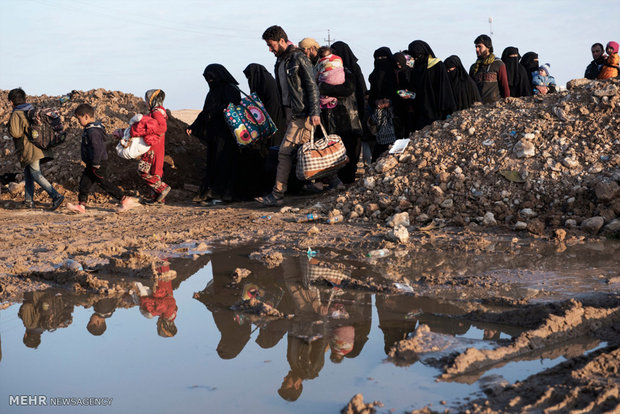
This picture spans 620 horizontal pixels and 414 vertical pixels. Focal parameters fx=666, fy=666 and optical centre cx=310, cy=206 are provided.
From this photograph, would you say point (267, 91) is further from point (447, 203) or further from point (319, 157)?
point (447, 203)

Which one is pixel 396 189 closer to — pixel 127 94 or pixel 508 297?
pixel 508 297

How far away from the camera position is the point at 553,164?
6629 mm

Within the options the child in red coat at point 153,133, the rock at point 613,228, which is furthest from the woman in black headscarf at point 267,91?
the rock at point 613,228

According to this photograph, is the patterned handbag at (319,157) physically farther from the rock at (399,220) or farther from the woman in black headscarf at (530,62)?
the woman in black headscarf at (530,62)

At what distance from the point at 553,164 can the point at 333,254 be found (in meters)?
2.59

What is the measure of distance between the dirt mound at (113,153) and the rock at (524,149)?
15.7 ft

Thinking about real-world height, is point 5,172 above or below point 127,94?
below

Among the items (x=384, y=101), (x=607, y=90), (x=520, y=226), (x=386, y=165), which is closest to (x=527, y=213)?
(x=520, y=226)

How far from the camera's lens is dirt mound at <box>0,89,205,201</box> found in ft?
32.6

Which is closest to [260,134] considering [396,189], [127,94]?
[396,189]

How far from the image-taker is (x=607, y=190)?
602cm

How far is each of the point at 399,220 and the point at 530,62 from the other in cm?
532

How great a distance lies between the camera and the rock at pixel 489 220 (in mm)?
6297

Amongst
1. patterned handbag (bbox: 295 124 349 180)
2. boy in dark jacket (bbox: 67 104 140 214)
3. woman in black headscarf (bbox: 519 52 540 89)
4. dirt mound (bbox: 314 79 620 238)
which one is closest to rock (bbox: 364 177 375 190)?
dirt mound (bbox: 314 79 620 238)
